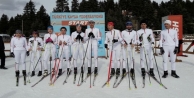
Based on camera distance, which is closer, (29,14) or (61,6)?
(61,6)

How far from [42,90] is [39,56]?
2.79 m

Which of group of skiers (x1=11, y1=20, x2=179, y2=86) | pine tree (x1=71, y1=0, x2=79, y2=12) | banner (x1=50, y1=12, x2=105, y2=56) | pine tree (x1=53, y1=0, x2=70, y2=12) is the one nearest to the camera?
group of skiers (x1=11, y1=20, x2=179, y2=86)

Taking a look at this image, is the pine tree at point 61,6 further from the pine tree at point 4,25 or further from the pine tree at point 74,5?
the pine tree at point 4,25

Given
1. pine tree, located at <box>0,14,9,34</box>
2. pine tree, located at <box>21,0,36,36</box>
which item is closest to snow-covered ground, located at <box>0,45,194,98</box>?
pine tree, located at <box>21,0,36,36</box>

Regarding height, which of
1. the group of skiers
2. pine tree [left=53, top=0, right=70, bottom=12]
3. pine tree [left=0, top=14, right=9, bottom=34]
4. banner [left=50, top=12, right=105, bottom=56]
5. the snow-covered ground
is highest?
pine tree [left=53, top=0, right=70, bottom=12]

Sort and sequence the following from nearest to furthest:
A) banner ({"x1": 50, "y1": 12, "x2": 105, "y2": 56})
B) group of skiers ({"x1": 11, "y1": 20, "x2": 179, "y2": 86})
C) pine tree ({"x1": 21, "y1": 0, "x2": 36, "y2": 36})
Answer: group of skiers ({"x1": 11, "y1": 20, "x2": 179, "y2": 86})
banner ({"x1": 50, "y1": 12, "x2": 105, "y2": 56})
pine tree ({"x1": 21, "y1": 0, "x2": 36, "y2": 36})

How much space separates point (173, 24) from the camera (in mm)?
14891

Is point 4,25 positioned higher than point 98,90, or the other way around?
point 4,25

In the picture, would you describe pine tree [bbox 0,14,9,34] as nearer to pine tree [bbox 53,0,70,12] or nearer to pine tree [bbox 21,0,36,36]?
pine tree [bbox 21,0,36,36]

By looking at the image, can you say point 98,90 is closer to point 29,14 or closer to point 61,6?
point 61,6

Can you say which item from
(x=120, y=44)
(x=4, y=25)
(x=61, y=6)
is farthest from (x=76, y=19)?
(x=4, y=25)

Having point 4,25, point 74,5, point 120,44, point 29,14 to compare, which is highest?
point 74,5

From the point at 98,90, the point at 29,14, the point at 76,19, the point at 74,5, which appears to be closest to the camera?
the point at 98,90

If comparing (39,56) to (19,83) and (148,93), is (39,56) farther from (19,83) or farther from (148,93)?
(148,93)
